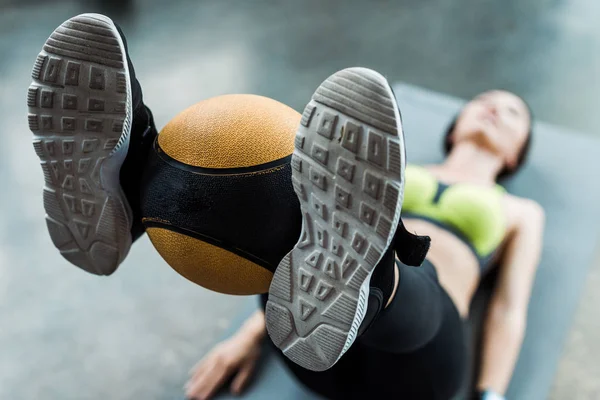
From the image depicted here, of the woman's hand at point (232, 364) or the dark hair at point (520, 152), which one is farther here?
the dark hair at point (520, 152)

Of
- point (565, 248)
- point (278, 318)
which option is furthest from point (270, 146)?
point (565, 248)

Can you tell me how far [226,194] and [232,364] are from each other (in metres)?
0.81

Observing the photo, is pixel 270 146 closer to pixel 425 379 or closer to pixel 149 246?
pixel 425 379

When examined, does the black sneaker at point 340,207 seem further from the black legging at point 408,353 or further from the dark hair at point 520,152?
the dark hair at point 520,152

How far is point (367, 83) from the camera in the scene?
23.8 inches

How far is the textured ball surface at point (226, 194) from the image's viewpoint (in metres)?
0.66

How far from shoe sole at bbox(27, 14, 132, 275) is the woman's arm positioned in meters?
0.88

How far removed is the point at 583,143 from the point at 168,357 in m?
1.40

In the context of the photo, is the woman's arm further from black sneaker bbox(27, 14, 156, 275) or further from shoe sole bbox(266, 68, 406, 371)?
black sneaker bbox(27, 14, 156, 275)

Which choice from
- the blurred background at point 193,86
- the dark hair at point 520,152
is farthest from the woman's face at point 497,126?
the blurred background at point 193,86

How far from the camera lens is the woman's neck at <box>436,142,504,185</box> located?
1542mm

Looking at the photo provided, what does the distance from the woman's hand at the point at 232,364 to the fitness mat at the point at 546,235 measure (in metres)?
0.03

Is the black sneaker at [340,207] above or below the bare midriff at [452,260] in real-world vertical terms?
above

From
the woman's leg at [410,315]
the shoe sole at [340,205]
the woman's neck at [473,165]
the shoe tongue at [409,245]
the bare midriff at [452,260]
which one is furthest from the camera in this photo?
the woman's neck at [473,165]
